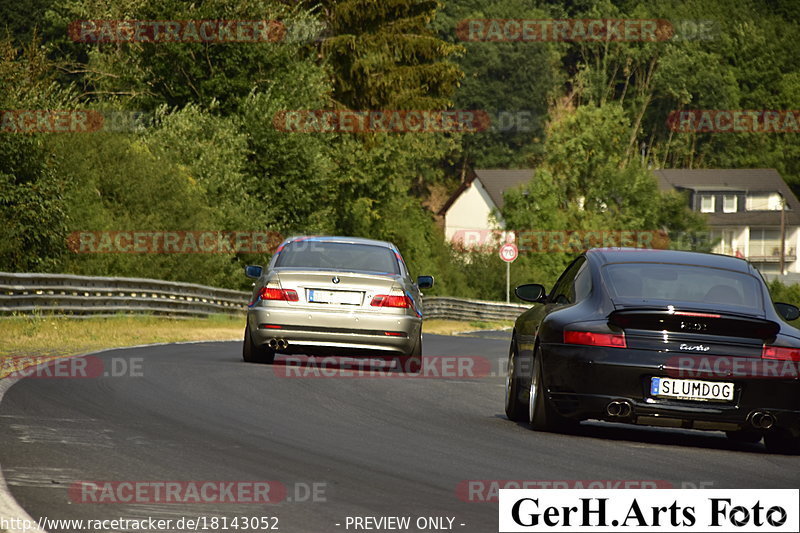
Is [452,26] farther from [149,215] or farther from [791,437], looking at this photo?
[791,437]

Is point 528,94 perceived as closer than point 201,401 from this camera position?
No

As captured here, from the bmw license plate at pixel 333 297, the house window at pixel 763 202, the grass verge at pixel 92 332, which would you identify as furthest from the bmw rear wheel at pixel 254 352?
the house window at pixel 763 202

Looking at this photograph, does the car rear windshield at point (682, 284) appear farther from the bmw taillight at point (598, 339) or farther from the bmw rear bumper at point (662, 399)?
the bmw rear bumper at point (662, 399)

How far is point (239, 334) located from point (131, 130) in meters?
17.9

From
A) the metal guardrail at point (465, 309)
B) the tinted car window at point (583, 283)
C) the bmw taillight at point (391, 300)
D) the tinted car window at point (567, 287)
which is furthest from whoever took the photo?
the metal guardrail at point (465, 309)

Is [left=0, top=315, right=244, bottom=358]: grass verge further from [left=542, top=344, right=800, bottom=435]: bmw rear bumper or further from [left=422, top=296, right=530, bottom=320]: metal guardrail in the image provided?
[left=422, top=296, right=530, bottom=320]: metal guardrail

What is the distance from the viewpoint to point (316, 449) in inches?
370

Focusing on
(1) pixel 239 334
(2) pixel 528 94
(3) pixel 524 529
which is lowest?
(1) pixel 239 334

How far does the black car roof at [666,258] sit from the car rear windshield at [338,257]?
621 cm

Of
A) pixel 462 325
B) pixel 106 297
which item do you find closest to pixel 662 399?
pixel 106 297

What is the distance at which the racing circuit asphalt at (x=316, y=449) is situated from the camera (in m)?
7.29

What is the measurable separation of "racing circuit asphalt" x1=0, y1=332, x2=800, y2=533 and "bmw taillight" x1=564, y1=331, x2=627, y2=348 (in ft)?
2.35

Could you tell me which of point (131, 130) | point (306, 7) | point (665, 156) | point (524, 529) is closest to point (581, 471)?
point (524, 529)

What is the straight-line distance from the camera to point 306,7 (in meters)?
60.3
